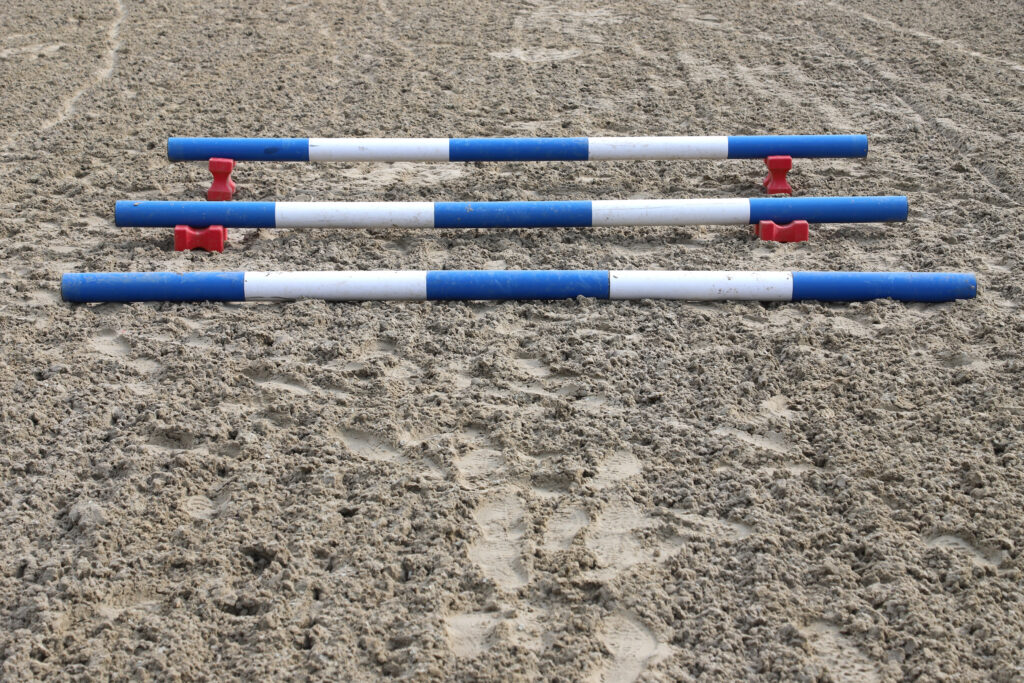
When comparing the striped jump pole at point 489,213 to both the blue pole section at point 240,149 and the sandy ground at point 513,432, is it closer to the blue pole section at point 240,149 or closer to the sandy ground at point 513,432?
the sandy ground at point 513,432

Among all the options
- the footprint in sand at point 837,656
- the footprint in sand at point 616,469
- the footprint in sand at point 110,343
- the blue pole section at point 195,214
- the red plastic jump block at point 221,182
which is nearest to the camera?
the footprint in sand at point 837,656

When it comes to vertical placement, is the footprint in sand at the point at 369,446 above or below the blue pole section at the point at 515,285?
below

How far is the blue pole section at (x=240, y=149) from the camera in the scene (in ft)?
14.7

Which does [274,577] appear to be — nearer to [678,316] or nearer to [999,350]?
[678,316]

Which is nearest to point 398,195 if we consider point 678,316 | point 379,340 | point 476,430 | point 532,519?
point 379,340

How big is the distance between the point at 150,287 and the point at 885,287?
2685 millimetres

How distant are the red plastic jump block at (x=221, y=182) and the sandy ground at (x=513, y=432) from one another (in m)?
0.20

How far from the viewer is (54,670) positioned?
213 cm

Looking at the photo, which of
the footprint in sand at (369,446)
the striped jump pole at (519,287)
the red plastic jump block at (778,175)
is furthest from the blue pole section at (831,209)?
the footprint in sand at (369,446)

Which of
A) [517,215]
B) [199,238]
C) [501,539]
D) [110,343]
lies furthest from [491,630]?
[199,238]

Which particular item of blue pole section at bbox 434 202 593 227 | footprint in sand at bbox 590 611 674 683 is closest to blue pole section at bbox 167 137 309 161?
blue pole section at bbox 434 202 593 227

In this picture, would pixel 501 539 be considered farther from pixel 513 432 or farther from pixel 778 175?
pixel 778 175

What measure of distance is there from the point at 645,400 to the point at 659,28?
4.42m

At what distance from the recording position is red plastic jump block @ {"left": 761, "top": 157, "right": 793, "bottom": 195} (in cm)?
450
